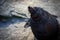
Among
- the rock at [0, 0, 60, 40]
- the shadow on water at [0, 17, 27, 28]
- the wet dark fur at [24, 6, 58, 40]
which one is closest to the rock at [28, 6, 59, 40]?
the wet dark fur at [24, 6, 58, 40]

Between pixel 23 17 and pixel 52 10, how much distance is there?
1.82ft

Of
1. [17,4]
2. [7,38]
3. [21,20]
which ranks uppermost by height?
[17,4]

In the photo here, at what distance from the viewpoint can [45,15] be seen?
1.53 m

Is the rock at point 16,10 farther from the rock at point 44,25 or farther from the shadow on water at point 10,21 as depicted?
the rock at point 44,25

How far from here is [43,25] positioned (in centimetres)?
147

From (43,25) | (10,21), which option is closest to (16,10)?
(10,21)

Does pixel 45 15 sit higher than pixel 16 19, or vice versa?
pixel 45 15

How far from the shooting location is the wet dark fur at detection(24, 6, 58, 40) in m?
1.42

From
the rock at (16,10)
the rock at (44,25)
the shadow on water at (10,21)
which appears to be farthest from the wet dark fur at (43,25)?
the shadow on water at (10,21)

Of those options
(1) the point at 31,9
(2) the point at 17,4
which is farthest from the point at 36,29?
(2) the point at 17,4

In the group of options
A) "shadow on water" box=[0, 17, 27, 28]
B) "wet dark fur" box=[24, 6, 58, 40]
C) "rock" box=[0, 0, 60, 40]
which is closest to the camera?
"wet dark fur" box=[24, 6, 58, 40]

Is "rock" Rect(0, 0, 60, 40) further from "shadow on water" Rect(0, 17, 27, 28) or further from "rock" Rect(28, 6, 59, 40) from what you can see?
"rock" Rect(28, 6, 59, 40)

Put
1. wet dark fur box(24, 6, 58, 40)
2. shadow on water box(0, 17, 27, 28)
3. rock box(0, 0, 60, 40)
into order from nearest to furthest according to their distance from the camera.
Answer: wet dark fur box(24, 6, 58, 40) → rock box(0, 0, 60, 40) → shadow on water box(0, 17, 27, 28)

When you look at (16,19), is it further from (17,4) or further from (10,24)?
(17,4)
